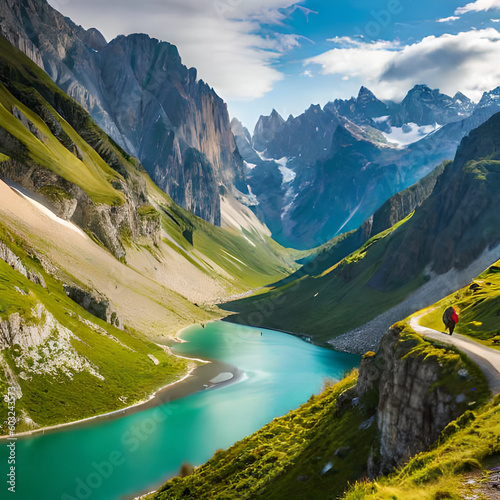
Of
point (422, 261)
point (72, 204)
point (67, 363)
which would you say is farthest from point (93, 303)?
point (422, 261)

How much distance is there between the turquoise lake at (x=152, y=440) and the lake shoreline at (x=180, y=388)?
1.10 m

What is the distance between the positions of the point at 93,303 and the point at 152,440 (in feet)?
137

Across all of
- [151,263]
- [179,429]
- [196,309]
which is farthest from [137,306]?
[179,429]

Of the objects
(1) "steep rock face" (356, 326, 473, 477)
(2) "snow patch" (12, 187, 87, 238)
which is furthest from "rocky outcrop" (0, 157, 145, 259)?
(1) "steep rock face" (356, 326, 473, 477)

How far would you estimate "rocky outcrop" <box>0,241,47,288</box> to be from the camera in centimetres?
7812

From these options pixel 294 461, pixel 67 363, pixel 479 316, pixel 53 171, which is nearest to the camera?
pixel 294 461

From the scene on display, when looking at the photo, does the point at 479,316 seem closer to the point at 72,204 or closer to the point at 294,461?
the point at 294,461

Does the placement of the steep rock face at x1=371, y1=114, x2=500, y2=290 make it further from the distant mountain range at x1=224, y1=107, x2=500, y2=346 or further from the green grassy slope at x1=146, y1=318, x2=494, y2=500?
the green grassy slope at x1=146, y1=318, x2=494, y2=500

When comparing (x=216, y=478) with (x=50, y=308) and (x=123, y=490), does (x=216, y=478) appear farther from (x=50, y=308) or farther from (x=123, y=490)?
(x=50, y=308)

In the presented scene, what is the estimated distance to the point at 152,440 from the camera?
62.4 meters

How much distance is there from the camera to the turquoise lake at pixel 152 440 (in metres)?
49.3

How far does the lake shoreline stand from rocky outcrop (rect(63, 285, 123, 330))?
62.8 feet

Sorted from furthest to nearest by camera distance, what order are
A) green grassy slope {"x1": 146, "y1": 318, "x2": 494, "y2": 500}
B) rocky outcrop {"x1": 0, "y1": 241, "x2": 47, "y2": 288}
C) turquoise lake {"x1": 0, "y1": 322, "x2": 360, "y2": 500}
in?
rocky outcrop {"x1": 0, "y1": 241, "x2": 47, "y2": 288} → turquoise lake {"x1": 0, "y1": 322, "x2": 360, "y2": 500} → green grassy slope {"x1": 146, "y1": 318, "x2": 494, "y2": 500}

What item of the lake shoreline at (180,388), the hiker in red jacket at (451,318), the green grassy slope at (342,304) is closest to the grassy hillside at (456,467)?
the hiker in red jacket at (451,318)
